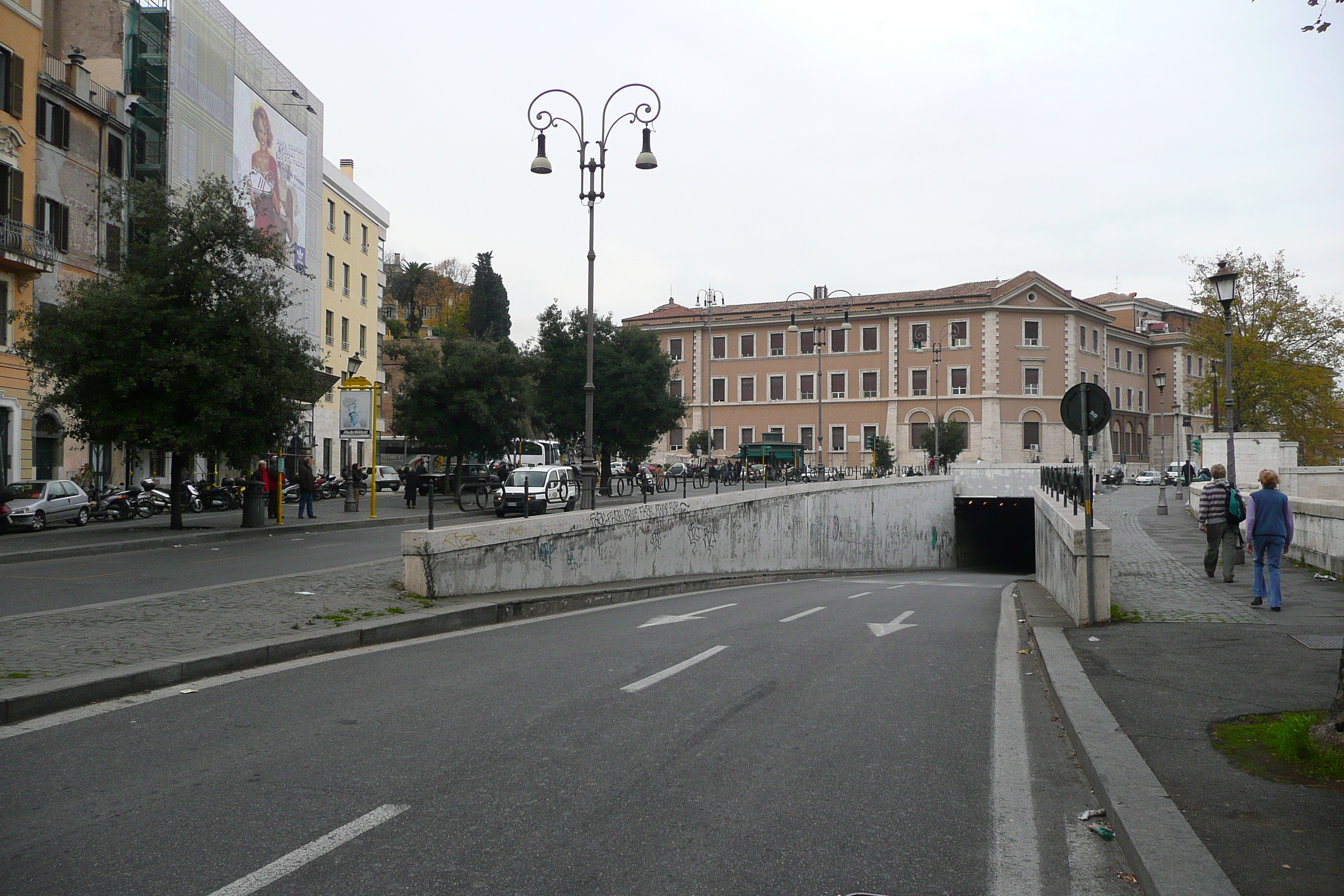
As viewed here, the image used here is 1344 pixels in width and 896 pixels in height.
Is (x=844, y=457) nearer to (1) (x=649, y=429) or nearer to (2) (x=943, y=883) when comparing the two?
(1) (x=649, y=429)

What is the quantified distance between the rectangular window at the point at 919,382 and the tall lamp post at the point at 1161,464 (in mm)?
16463

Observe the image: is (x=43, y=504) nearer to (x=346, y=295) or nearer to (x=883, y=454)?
(x=346, y=295)

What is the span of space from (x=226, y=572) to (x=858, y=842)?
1317 centimetres

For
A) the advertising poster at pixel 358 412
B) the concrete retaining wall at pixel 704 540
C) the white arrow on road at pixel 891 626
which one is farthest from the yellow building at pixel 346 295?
the white arrow on road at pixel 891 626

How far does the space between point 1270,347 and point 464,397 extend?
31.8 meters

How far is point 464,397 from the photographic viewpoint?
39.1 metres

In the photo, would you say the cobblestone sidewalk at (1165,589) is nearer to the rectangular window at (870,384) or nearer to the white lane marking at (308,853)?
the white lane marking at (308,853)

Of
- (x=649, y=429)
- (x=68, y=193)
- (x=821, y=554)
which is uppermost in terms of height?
(x=68, y=193)

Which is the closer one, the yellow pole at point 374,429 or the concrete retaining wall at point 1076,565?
the concrete retaining wall at point 1076,565

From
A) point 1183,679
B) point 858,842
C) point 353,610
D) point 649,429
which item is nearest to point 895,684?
point 1183,679

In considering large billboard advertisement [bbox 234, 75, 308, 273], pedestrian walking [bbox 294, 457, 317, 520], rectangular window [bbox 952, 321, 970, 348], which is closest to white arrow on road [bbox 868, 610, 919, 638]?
pedestrian walking [bbox 294, 457, 317, 520]

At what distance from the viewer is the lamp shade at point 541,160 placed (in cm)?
2077

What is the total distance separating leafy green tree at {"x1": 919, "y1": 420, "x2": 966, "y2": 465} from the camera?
76.1 metres

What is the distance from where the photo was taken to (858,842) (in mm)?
4316
